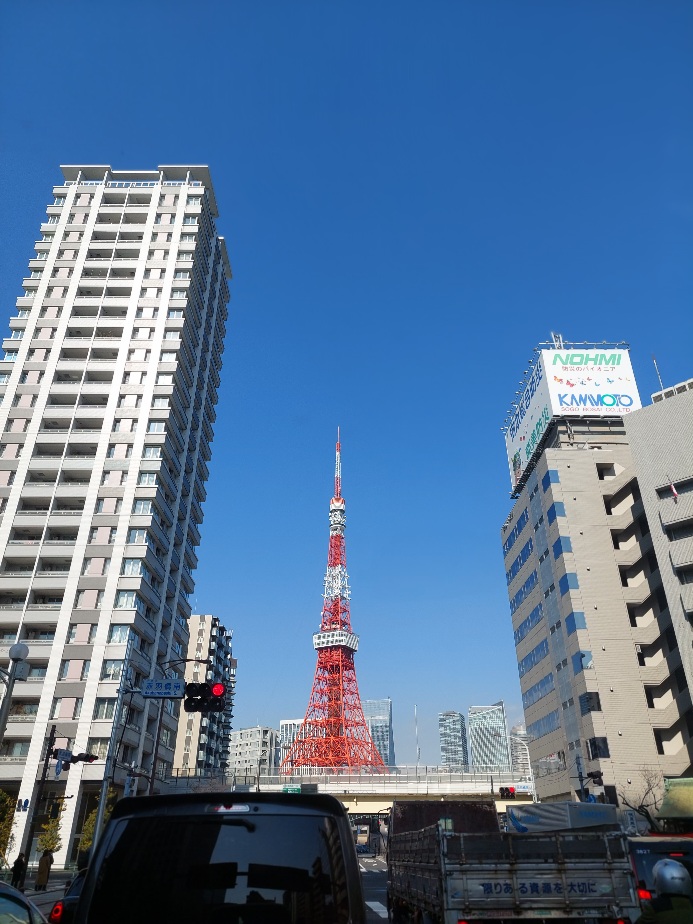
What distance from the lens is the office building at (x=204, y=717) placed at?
3844 inches

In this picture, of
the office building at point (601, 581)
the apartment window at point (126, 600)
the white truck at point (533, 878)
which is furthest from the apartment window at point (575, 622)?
the white truck at point (533, 878)

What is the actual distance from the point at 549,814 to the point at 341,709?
208 feet

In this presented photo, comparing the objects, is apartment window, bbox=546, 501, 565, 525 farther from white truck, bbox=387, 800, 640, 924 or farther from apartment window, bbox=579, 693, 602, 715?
white truck, bbox=387, 800, 640, 924

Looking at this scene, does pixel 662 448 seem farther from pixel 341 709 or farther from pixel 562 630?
pixel 341 709

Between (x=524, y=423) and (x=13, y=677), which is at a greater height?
(x=524, y=423)

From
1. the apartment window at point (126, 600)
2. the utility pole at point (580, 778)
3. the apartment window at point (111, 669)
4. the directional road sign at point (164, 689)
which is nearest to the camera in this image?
the directional road sign at point (164, 689)

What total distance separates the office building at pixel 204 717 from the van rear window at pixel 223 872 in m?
88.6

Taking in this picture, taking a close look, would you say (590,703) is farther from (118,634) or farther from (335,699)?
(335,699)

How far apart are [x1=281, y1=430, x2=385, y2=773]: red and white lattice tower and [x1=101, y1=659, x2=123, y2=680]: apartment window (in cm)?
3506

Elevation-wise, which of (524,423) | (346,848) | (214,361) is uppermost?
(214,361)

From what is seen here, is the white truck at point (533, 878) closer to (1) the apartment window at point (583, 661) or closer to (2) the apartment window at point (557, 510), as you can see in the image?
(1) the apartment window at point (583, 661)

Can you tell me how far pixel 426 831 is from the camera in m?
11.2

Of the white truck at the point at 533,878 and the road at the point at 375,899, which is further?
the road at the point at 375,899

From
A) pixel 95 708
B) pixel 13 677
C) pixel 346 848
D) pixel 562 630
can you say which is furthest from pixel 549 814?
pixel 95 708
